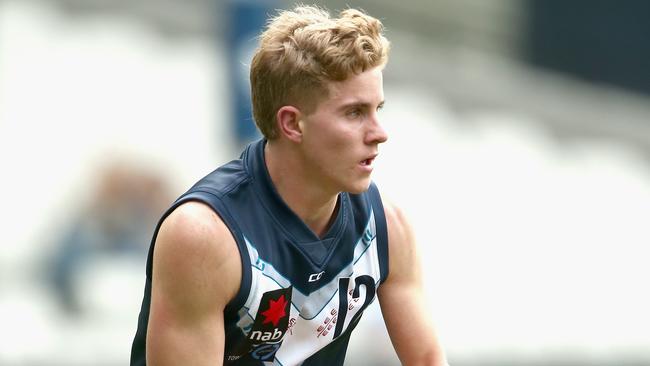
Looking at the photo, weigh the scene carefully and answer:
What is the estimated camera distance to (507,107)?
18719 millimetres

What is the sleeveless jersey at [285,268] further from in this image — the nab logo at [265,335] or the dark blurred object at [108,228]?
the dark blurred object at [108,228]

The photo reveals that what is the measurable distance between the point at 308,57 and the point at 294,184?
49 centimetres

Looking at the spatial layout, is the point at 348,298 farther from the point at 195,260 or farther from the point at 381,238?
the point at 195,260

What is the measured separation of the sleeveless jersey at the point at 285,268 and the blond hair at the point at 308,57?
285mm

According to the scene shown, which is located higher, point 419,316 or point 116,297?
point 116,297

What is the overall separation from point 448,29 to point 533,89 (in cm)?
150

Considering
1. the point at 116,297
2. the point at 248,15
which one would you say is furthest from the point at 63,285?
the point at 248,15

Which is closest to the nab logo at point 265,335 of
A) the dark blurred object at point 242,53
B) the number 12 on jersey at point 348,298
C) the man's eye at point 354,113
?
the number 12 on jersey at point 348,298

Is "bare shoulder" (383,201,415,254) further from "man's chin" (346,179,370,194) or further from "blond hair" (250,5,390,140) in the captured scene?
"blond hair" (250,5,390,140)

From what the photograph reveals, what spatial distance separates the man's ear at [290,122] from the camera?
477cm

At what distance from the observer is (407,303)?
17.1 feet

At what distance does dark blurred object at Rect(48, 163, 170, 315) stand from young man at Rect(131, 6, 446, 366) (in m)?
5.61

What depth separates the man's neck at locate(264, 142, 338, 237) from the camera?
4895 millimetres

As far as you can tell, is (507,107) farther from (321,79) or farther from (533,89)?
(321,79)
